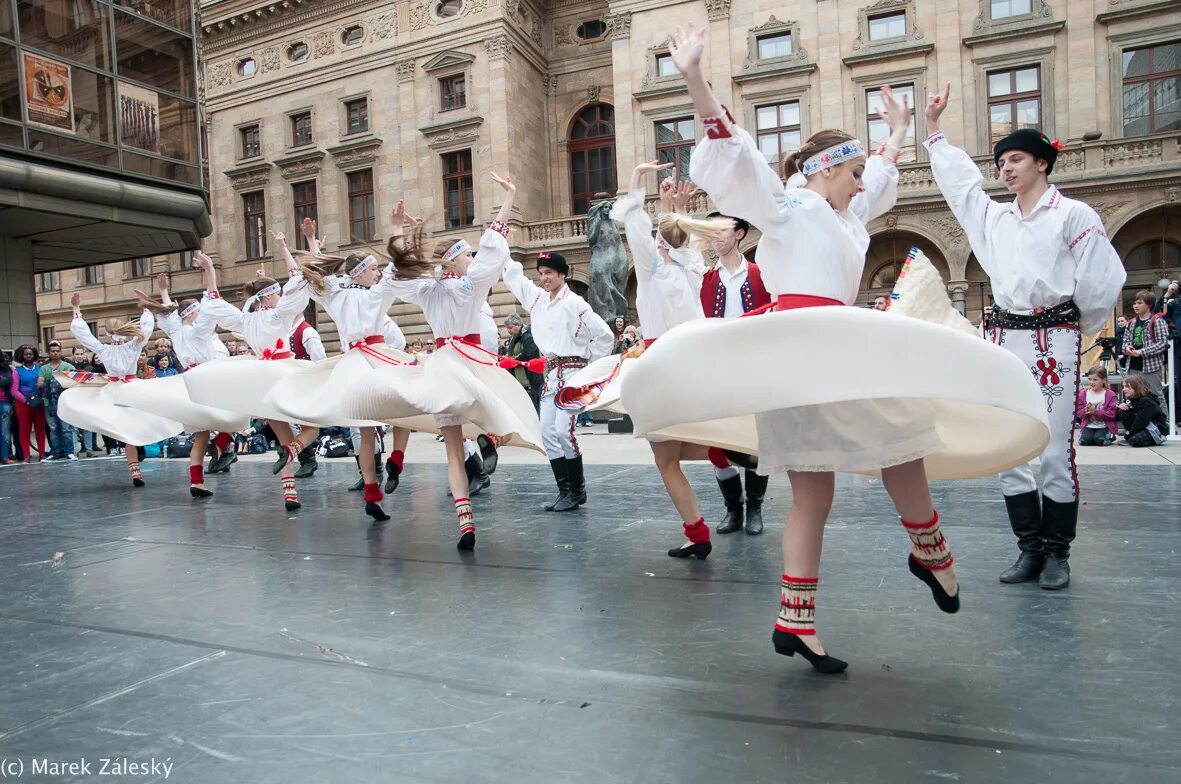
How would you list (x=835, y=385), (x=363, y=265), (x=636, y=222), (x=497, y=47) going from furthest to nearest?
(x=497, y=47), (x=363, y=265), (x=636, y=222), (x=835, y=385)

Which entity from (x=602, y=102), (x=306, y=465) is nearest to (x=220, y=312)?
(x=306, y=465)

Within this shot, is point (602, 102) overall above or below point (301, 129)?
below

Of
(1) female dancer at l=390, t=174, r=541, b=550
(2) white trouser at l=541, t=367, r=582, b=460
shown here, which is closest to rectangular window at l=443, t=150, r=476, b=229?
(2) white trouser at l=541, t=367, r=582, b=460

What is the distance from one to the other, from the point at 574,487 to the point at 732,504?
1.57 meters

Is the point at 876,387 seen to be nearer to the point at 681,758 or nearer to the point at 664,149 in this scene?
the point at 681,758

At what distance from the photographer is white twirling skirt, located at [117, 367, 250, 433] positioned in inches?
320

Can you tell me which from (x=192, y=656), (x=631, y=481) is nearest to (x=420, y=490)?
(x=631, y=481)

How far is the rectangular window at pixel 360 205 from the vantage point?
3253 centimetres

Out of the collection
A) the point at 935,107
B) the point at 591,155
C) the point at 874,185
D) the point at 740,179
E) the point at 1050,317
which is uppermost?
the point at 591,155

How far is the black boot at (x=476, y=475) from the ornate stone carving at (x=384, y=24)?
90.6 ft

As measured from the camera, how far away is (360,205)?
32.9 metres

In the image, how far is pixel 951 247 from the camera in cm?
2395

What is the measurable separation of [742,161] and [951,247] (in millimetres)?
23465

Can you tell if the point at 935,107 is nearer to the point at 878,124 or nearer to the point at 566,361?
the point at 566,361
